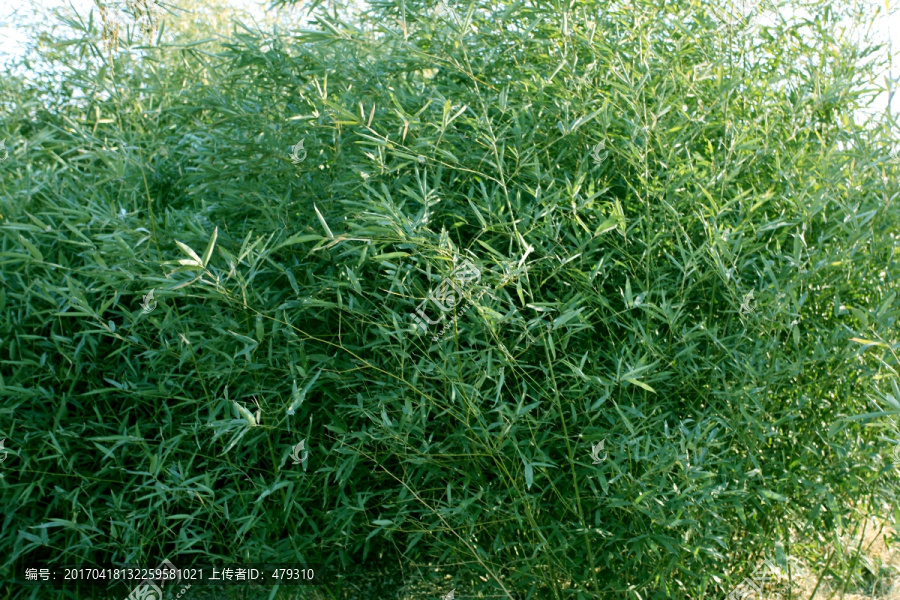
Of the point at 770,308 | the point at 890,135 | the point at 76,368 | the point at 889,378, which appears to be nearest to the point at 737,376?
the point at 770,308

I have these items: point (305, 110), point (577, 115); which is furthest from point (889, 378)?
point (305, 110)

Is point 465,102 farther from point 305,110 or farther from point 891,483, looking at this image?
point 891,483

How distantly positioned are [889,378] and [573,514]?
3.76 feet

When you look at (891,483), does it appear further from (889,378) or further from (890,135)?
(890,135)

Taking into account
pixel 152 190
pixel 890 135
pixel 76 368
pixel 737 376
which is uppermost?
pixel 890 135

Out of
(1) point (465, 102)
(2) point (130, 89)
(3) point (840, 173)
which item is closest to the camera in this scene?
(3) point (840, 173)

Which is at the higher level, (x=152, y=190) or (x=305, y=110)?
(x=305, y=110)

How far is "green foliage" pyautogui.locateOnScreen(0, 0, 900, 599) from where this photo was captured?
2.67 metres

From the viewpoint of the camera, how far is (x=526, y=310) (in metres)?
2.89

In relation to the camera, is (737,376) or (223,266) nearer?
(737,376)

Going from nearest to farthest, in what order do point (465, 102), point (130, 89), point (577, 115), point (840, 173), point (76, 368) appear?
point (840, 173), point (577, 115), point (465, 102), point (76, 368), point (130, 89)

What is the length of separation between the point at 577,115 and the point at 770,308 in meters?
0.91

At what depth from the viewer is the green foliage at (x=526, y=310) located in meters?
2.67

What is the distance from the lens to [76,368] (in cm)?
335
